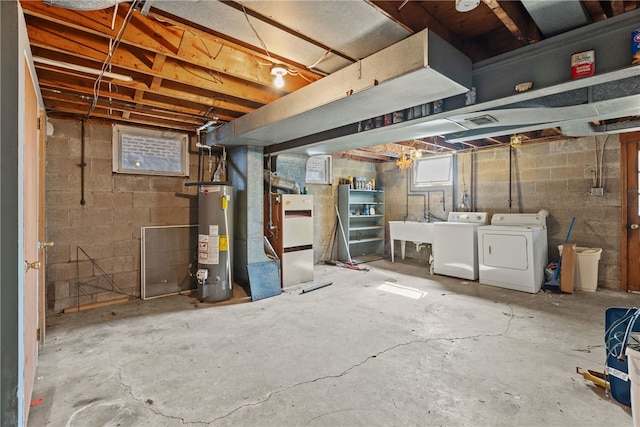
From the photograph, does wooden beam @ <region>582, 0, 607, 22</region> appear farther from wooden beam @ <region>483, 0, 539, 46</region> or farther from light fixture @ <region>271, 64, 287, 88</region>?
light fixture @ <region>271, 64, 287, 88</region>

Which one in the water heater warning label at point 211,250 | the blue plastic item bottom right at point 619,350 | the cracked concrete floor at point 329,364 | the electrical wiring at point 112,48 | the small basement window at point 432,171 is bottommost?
the cracked concrete floor at point 329,364

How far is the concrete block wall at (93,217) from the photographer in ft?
11.0

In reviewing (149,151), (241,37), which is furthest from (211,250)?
(241,37)

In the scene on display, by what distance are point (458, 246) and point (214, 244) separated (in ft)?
12.1

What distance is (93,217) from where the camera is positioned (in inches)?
141

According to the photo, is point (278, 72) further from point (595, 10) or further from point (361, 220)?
point (361, 220)

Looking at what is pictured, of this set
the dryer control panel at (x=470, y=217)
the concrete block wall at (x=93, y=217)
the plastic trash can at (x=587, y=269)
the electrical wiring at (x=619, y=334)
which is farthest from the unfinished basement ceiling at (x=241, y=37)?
the dryer control panel at (x=470, y=217)

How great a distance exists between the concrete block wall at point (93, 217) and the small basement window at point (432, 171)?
4.71 m

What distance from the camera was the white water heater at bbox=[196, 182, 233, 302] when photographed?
3.64m

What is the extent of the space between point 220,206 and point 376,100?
7.72 feet

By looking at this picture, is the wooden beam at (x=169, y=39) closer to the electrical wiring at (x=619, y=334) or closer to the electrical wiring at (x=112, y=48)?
the electrical wiring at (x=112, y=48)

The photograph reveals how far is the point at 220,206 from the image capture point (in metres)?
3.66

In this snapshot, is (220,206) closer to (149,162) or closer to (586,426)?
(149,162)

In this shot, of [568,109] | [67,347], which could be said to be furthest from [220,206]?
[568,109]
